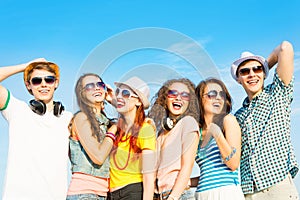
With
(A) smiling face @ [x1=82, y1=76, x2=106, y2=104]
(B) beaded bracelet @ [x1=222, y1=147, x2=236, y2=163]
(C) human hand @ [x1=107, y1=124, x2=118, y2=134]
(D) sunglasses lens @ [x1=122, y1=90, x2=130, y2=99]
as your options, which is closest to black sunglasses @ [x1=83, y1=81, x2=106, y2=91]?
(A) smiling face @ [x1=82, y1=76, x2=106, y2=104]

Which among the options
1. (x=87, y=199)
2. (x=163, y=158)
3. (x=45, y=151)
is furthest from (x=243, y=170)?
(x=45, y=151)

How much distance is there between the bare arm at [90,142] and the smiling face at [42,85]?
62cm

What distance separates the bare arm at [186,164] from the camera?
7113mm

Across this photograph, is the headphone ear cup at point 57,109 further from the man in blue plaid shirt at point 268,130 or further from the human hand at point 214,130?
the man in blue plaid shirt at point 268,130

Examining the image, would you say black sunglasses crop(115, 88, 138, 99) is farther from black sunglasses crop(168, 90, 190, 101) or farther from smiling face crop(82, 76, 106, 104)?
black sunglasses crop(168, 90, 190, 101)

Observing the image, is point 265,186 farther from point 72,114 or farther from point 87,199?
point 72,114

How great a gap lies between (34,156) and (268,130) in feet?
12.4

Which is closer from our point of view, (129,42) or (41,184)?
(41,184)

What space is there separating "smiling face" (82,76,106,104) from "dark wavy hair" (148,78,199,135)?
913 millimetres

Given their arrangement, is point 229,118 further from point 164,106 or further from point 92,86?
point 92,86

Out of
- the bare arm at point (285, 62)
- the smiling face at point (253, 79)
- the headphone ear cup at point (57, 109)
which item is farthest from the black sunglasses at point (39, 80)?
the bare arm at point (285, 62)

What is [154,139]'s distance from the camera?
7.38 meters

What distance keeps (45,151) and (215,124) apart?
9.20 feet

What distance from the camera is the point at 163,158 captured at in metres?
7.33
